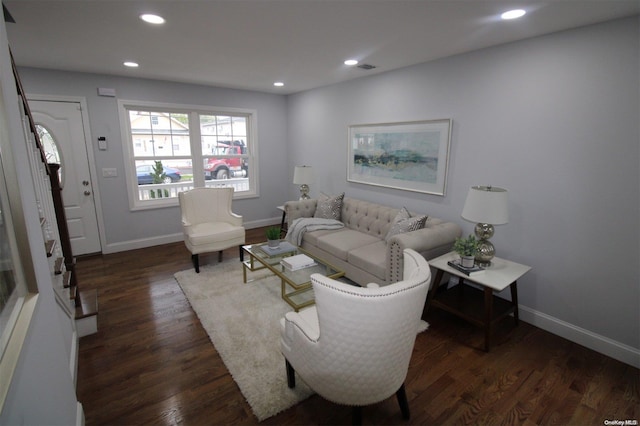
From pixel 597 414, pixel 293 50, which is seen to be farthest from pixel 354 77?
pixel 597 414

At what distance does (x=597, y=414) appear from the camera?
6.02ft

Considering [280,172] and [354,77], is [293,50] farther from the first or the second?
[280,172]

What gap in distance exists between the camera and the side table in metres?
2.36

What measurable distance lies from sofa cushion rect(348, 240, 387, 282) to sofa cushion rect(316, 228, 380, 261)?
0.09 meters

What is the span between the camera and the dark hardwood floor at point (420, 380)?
181 centimetres

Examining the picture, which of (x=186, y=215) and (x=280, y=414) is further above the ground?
(x=186, y=215)

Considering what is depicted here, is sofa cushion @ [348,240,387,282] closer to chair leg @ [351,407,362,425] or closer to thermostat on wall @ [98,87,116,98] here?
chair leg @ [351,407,362,425]

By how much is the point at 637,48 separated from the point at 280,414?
10.8 ft

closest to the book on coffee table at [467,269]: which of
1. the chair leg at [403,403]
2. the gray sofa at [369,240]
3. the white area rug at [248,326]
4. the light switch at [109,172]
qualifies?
the gray sofa at [369,240]

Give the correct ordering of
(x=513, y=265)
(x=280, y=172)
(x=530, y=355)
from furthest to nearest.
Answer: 1. (x=280, y=172)
2. (x=513, y=265)
3. (x=530, y=355)

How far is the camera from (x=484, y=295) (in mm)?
2648

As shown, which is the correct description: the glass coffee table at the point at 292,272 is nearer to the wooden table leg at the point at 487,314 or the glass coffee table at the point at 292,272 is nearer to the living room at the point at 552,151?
the wooden table leg at the point at 487,314

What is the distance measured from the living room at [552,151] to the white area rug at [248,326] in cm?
203

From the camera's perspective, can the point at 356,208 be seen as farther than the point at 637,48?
Yes
